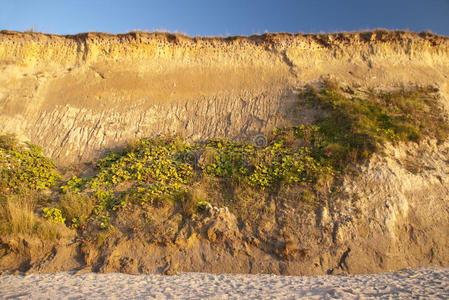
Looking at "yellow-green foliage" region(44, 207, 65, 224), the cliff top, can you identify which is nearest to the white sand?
"yellow-green foliage" region(44, 207, 65, 224)

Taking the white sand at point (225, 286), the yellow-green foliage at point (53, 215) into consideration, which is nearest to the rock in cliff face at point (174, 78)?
the yellow-green foliage at point (53, 215)

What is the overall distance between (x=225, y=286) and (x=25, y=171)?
20.5 ft

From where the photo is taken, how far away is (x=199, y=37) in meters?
13.0

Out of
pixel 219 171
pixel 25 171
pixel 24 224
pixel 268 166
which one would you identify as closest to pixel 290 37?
pixel 268 166

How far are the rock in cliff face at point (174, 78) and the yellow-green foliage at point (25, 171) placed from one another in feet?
5.85

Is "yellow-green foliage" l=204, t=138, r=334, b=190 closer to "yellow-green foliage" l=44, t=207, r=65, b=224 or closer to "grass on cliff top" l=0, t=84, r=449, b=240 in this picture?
"grass on cliff top" l=0, t=84, r=449, b=240

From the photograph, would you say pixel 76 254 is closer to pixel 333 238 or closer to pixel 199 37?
pixel 333 238

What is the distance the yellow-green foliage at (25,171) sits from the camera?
285 inches

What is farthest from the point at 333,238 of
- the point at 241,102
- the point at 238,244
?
the point at 241,102

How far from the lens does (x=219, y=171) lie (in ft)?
25.1

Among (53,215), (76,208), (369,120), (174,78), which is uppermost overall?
(174,78)

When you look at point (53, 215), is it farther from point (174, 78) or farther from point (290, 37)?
point (290, 37)

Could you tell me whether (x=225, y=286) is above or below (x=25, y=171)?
below

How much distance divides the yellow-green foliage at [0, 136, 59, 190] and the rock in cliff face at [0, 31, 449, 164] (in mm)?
1783
